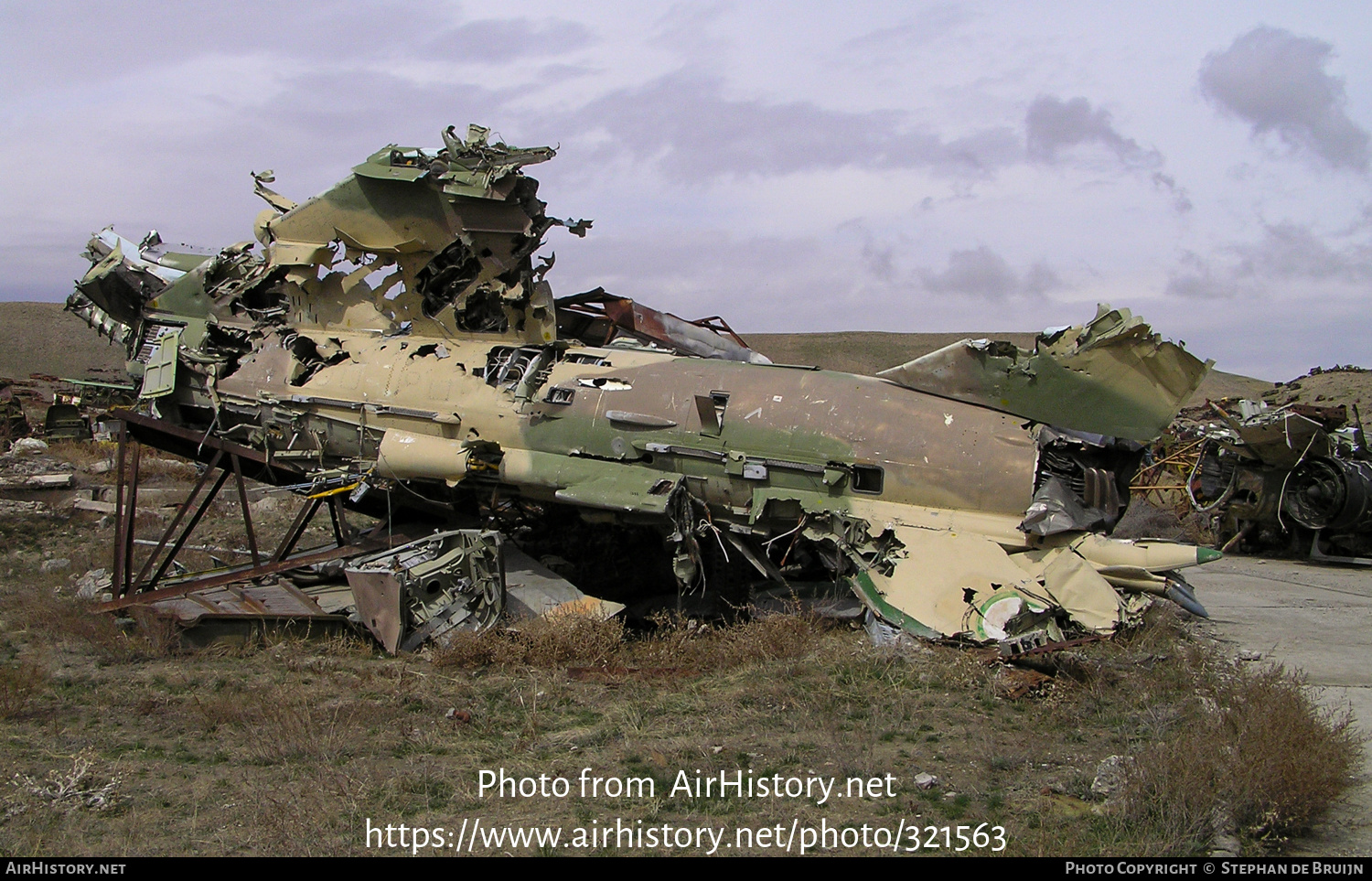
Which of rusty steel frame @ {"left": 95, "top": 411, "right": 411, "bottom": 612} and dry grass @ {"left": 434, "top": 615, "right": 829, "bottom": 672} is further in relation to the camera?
rusty steel frame @ {"left": 95, "top": 411, "right": 411, "bottom": 612}

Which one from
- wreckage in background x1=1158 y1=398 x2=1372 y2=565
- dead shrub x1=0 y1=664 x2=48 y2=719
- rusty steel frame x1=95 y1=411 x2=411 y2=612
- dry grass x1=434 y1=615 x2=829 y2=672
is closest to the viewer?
dead shrub x1=0 y1=664 x2=48 y2=719

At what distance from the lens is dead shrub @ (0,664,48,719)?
7711 millimetres

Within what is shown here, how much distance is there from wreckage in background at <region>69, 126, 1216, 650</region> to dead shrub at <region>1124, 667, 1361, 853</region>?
7.36ft

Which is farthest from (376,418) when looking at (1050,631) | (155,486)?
(155,486)

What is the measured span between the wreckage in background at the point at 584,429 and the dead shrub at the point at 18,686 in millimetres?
1986

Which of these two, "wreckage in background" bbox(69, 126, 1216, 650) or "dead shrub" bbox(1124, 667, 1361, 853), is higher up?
"wreckage in background" bbox(69, 126, 1216, 650)

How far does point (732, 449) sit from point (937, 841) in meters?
5.48

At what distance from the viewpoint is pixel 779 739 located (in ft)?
23.1

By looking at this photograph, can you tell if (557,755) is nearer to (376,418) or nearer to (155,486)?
(376,418)

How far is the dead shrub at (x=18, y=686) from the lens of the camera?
771 cm

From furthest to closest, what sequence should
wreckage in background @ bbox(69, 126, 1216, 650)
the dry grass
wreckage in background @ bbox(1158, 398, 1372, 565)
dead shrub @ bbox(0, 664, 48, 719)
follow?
wreckage in background @ bbox(1158, 398, 1372, 565) → wreckage in background @ bbox(69, 126, 1216, 650) → the dry grass → dead shrub @ bbox(0, 664, 48, 719)

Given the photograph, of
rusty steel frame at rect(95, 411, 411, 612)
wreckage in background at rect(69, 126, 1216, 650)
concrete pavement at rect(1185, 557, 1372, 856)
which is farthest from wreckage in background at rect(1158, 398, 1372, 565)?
rusty steel frame at rect(95, 411, 411, 612)

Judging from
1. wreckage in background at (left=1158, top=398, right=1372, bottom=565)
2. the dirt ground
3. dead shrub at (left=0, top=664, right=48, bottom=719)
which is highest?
wreckage in background at (left=1158, top=398, right=1372, bottom=565)

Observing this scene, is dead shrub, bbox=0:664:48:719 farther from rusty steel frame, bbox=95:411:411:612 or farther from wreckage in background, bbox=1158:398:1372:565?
wreckage in background, bbox=1158:398:1372:565
